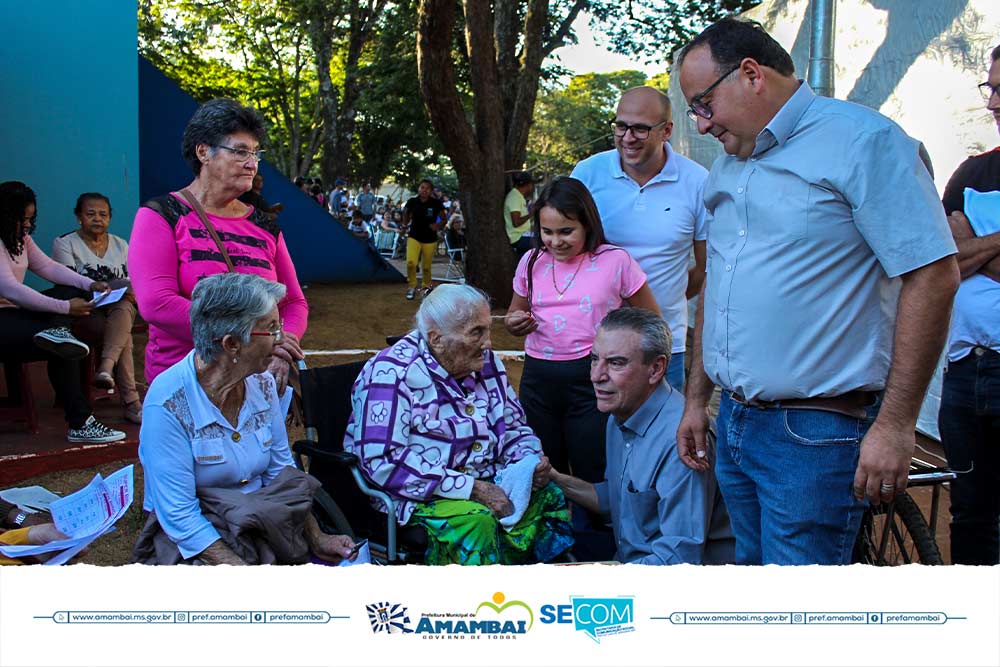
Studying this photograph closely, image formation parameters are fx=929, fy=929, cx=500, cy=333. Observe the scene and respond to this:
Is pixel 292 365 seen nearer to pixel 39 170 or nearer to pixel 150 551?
pixel 150 551

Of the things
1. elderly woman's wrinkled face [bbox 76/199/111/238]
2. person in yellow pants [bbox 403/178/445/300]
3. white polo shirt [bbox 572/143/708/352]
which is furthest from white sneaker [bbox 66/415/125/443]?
person in yellow pants [bbox 403/178/445/300]

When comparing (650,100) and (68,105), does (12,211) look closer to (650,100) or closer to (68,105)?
(68,105)

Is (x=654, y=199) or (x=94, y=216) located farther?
(x=94, y=216)

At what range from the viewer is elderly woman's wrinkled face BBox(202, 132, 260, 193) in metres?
3.05

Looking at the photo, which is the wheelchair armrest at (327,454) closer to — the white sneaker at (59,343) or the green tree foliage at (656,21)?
the white sneaker at (59,343)

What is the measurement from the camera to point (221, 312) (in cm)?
258

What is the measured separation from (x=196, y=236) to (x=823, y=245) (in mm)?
1994

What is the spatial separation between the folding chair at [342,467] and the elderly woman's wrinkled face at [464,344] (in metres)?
0.45

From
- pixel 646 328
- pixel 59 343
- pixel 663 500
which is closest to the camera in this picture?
pixel 663 500

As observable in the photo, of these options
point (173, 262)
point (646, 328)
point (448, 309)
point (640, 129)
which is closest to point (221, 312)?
point (173, 262)

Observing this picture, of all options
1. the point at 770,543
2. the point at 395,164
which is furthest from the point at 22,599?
the point at 395,164

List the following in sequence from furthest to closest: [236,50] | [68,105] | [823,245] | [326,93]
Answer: [236,50], [326,93], [68,105], [823,245]

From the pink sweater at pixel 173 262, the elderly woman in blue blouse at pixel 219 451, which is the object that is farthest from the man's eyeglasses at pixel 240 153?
the elderly woman in blue blouse at pixel 219 451

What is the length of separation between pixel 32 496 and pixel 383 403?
123 cm
